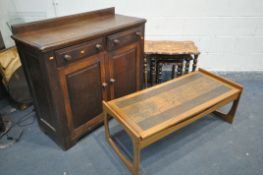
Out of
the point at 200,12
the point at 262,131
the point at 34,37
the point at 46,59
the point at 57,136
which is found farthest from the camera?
the point at 200,12

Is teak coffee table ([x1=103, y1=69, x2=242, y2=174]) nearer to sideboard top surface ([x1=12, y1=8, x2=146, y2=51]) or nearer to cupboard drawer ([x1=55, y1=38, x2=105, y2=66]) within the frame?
cupboard drawer ([x1=55, y1=38, x2=105, y2=66])

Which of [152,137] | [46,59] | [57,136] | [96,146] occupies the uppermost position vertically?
[46,59]

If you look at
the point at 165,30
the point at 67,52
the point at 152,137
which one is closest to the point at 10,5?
the point at 67,52

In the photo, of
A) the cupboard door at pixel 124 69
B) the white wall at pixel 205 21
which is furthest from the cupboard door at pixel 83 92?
the white wall at pixel 205 21

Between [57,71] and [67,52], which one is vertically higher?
[67,52]

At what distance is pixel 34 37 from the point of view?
1562 millimetres

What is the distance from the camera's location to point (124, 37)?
1.86 m

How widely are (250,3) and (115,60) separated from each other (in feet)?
5.81

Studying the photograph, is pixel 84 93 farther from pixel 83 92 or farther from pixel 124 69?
pixel 124 69

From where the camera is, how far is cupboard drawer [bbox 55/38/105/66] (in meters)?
1.50

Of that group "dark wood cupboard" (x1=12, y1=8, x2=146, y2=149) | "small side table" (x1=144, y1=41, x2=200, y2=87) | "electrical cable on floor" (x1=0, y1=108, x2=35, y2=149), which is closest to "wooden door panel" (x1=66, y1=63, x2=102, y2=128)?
"dark wood cupboard" (x1=12, y1=8, x2=146, y2=149)

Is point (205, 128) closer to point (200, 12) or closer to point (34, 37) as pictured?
point (200, 12)

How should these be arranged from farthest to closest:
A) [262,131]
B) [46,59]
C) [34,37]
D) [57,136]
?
[262,131], [57,136], [34,37], [46,59]

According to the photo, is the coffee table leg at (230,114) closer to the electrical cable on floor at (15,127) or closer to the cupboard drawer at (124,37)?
the cupboard drawer at (124,37)
